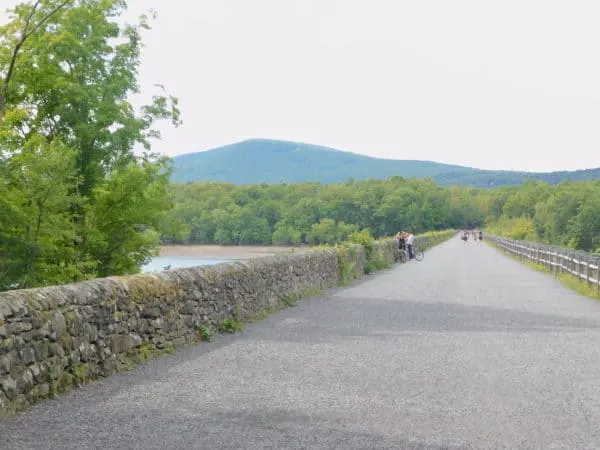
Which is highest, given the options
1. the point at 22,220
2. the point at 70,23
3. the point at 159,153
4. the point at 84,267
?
the point at 70,23

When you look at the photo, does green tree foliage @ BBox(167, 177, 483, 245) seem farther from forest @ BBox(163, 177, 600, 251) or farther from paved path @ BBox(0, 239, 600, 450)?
paved path @ BBox(0, 239, 600, 450)

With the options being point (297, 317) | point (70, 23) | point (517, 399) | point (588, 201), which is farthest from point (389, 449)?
point (588, 201)

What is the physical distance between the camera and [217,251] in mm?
134625

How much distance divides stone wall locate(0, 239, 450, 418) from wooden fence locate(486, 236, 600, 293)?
11.4 metres

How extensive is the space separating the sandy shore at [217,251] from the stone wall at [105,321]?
107m

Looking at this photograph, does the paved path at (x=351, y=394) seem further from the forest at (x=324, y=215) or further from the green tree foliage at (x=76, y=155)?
the forest at (x=324, y=215)

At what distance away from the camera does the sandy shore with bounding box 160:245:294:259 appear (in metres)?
124

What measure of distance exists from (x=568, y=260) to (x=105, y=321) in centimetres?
2210

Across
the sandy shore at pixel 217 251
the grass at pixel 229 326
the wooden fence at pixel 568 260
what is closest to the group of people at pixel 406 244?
the wooden fence at pixel 568 260

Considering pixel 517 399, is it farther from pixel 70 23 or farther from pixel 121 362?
pixel 70 23

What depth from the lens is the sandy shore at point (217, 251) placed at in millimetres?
124250

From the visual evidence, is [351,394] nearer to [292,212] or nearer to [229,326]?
[229,326]

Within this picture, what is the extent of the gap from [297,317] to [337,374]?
19.5 ft

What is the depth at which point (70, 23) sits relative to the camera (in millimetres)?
28172
